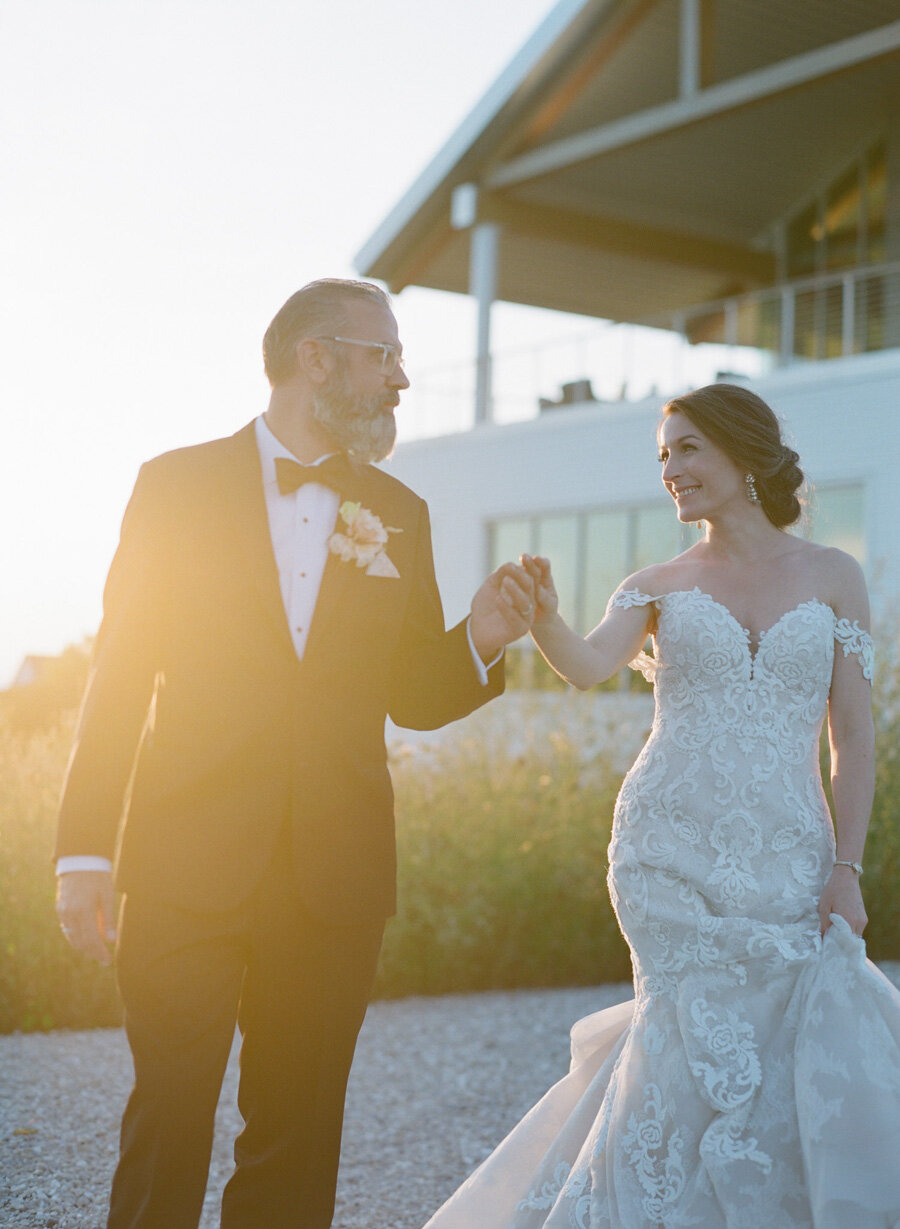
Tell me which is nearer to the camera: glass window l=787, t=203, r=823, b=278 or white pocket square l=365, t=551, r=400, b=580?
white pocket square l=365, t=551, r=400, b=580

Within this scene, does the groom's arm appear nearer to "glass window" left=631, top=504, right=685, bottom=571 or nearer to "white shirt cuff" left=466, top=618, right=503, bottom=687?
"white shirt cuff" left=466, top=618, right=503, bottom=687

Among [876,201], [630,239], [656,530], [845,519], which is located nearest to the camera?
[845,519]

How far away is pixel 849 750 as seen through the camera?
10.6 feet

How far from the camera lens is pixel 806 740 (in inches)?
133

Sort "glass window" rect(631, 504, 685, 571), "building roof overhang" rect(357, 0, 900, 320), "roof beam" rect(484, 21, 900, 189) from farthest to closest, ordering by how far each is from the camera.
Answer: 1. "building roof overhang" rect(357, 0, 900, 320)
2. "glass window" rect(631, 504, 685, 571)
3. "roof beam" rect(484, 21, 900, 189)

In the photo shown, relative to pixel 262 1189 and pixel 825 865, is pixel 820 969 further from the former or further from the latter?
pixel 262 1189

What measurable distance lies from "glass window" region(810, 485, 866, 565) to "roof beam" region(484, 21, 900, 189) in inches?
193

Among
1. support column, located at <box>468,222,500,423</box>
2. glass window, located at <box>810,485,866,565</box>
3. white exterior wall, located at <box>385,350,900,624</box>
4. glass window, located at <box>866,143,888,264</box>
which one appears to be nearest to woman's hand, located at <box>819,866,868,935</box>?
white exterior wall, located at <box>385,350,900,624</box>

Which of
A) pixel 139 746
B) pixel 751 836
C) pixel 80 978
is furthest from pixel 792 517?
pixel 80 978

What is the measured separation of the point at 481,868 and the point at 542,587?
4.85 metres

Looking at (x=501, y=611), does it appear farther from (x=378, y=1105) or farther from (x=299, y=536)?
(x=378, y=1105)

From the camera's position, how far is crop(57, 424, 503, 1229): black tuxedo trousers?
2750 millimetres

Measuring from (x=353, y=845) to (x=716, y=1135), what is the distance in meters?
1.02

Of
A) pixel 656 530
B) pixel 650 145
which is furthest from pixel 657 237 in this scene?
pixel 656 530
